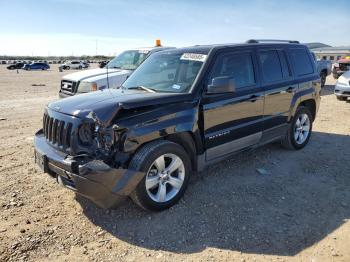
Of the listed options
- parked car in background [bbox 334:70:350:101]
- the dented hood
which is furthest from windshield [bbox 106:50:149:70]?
parked car in background [bbox 334:70:350:101]

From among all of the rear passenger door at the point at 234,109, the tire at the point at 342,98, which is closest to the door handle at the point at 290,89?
the rear passenger door at the point at 234,109

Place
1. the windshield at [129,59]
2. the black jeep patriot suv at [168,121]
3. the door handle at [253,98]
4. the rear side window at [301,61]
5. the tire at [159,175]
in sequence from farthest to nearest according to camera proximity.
Result: the windshield at [129,59] < the rear side window at [301,61] < the door handle at [253,98] < the tire at [159,175] < the black jeep patriot suv at [168,121]

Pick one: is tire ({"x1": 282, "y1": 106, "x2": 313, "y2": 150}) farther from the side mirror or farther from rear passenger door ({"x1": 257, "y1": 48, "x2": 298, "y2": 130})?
the side mirror

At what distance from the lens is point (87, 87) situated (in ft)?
28.1

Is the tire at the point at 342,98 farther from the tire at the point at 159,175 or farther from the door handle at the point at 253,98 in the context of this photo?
the tire at the point at 159,175

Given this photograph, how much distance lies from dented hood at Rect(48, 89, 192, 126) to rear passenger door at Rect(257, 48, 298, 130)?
171 cm

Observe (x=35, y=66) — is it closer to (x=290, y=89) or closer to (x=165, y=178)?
(x=290, y=89)

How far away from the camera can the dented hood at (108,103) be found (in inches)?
141

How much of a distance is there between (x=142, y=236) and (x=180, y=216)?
56cm

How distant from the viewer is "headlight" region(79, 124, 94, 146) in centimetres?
360

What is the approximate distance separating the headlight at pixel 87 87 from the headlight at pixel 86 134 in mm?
4977

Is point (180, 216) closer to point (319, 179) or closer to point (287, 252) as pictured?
point (287, 252)

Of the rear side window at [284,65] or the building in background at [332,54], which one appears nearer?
the rear side window at [284,65]

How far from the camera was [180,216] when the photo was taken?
12.9ft
